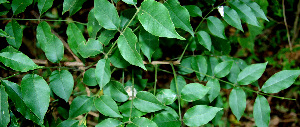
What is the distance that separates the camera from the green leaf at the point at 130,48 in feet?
3.00

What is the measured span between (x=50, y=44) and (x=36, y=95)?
30cm

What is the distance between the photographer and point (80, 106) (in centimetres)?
126

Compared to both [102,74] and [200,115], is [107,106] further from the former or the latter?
[200,115]

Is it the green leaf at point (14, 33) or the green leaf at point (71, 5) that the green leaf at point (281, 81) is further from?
the green leaf at point (14, 33)

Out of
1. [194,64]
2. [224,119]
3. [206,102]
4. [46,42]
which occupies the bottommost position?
[224,119]

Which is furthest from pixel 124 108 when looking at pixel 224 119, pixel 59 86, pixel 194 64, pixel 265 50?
pixel 265 50

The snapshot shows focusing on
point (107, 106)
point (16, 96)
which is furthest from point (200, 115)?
point (16, 96)

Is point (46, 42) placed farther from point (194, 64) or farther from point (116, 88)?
point (194, 64)

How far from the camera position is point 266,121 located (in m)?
1.23

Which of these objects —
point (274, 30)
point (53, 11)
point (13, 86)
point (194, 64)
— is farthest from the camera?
point (274, 30)

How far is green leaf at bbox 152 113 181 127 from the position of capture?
1.18 m

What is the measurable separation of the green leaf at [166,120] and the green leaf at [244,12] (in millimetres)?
676

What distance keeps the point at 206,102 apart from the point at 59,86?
920 mm

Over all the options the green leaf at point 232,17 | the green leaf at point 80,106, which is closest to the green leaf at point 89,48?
the green leaf at point 80,106
